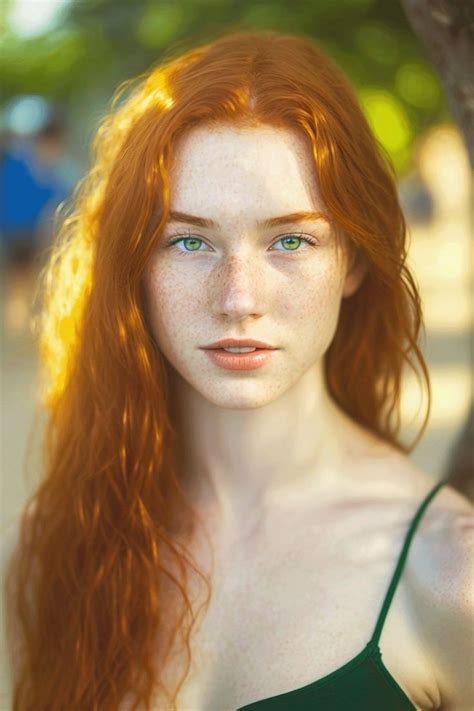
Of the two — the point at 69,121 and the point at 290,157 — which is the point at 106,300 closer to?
the point at 290,157

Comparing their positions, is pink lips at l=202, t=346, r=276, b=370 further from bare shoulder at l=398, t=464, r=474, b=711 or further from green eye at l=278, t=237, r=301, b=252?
bare shoulder at l=398, t=464, r=474, b=711

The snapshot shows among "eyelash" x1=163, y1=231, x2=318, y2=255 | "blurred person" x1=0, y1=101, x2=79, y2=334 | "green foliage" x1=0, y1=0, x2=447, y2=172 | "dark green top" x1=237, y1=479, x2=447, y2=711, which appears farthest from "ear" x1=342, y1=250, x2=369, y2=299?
"blurred person" x1=0, y1=101, x2=79, y2=334

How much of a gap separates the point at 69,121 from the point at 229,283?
6978 mm

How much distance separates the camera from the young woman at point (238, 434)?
137cm

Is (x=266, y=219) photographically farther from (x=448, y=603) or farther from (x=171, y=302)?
(x=448, y=603)

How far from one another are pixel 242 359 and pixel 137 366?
0.69ft

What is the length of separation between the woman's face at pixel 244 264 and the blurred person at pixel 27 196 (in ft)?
16.8

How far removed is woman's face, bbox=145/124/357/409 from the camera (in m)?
1.35

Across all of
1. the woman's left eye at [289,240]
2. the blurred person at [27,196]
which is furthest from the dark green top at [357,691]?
the blurred person at [27,196]

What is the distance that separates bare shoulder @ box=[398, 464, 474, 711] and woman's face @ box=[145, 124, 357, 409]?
0.32 meters

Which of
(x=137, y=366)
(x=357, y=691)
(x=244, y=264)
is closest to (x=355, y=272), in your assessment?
(x=244, y=264)

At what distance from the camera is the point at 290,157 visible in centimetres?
136

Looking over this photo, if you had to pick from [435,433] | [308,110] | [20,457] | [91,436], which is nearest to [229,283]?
[308,110]

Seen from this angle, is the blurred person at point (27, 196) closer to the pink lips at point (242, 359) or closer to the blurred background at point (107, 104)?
the blurred background at point (107, 104)
